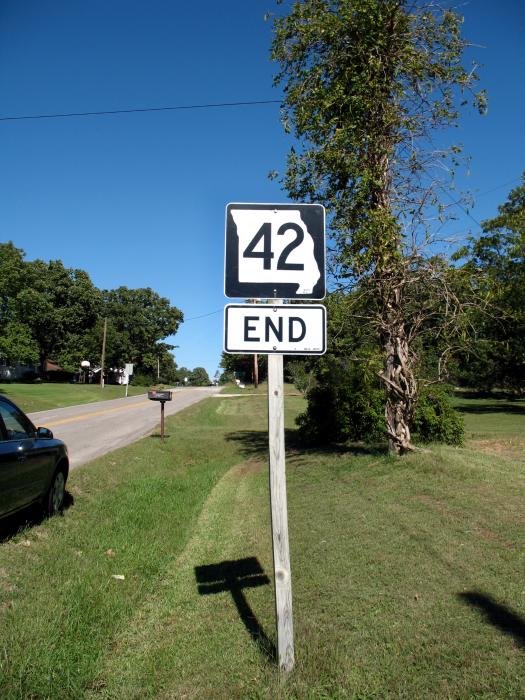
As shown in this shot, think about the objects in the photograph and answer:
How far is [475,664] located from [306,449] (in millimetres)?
11180

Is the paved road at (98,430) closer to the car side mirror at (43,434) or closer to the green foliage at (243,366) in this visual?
the car side mirror at (43,434)

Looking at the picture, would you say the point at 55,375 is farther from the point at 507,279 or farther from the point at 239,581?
the point at 239,581

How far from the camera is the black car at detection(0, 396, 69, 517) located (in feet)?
19.0

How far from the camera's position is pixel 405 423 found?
35.2 ft

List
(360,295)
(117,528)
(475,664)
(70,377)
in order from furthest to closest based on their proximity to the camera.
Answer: (70,377), (360,295), (117,528), (475,664)

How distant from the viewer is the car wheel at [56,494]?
23.3 feet

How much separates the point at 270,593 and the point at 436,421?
27.4ft

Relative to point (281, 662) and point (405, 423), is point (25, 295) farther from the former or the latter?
point (281, 662)

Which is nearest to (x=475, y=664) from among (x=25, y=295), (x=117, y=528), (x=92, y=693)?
(x=92, y=693)

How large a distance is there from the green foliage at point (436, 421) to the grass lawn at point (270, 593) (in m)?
3.04

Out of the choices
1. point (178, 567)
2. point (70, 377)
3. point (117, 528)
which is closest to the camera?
point (178, 567)

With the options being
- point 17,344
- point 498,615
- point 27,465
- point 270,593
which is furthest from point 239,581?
point 17,344

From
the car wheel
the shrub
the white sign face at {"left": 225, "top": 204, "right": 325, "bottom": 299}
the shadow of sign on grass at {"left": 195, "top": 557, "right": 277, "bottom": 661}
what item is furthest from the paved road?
the white sign face at {"left": 225, "top": 204, "right": 325, "bottom": 299}

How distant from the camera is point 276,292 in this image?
3688 mm
